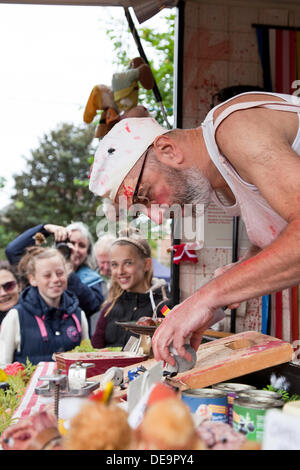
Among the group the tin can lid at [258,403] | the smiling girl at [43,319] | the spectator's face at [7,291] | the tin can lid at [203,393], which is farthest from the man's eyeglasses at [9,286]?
the tin can lid at [258,403]

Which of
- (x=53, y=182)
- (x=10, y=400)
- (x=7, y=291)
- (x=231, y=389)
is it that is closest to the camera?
(x=231, y=389)

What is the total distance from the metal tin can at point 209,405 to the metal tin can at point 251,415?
0.24ft

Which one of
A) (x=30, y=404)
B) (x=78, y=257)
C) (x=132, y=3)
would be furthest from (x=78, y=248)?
(x=30, y=404)

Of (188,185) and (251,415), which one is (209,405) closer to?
(251,415)

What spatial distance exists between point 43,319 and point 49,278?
14.2 inches

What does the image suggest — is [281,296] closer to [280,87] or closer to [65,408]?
[280,87]

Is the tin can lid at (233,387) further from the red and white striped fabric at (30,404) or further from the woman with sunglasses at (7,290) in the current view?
the woman with sunglasses at (7,290)

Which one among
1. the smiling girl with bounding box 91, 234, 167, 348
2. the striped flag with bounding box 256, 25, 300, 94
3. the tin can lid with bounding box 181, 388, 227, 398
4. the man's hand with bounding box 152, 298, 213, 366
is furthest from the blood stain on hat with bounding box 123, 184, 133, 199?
the striped flag with bounding box 256, 25, 300, 94

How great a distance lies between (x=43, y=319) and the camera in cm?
385

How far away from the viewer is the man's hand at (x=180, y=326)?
116 centimetres

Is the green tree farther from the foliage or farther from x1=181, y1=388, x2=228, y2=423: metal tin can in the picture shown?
x1=181, y1=388, x2=228, y2=423: metal tin can

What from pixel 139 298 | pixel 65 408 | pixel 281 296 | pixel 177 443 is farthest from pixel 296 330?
pixel 177 443

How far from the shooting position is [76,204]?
1352 centimetres

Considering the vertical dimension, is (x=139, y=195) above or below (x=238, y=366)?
above
